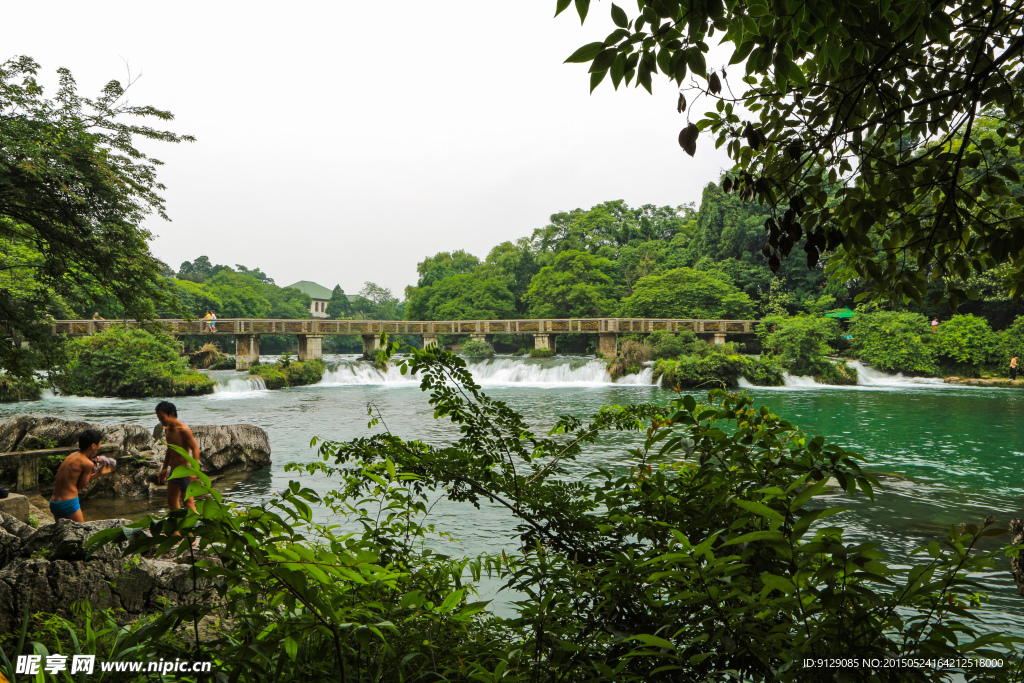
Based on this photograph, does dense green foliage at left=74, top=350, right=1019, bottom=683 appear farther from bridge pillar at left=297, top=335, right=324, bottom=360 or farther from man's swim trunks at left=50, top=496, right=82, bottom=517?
bridge pillar at left=297, top=335, right=324, bottom=360

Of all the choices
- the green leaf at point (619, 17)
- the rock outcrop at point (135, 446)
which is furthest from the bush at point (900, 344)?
the green leaf at point (619, 17)

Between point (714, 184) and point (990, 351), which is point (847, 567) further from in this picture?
point (714, 184)

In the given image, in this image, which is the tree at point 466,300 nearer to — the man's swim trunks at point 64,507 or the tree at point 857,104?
the man's swim trunks at point 64,507

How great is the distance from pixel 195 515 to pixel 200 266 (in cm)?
8161

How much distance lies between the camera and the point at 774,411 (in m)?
18.1

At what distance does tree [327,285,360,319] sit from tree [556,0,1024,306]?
78.0 metres

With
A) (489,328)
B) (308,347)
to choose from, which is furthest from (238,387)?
(489,328)

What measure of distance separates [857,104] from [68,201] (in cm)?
978

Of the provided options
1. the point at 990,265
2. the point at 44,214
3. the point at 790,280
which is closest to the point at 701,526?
the point at 990,265

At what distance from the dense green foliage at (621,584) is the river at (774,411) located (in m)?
4.51

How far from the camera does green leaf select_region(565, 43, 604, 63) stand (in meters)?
1.73

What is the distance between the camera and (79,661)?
2.39 metres

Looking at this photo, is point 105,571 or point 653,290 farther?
point 653,290

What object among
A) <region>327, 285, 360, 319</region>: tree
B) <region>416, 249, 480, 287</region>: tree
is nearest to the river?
<region>416, 249, 480, 287</region>: tree
